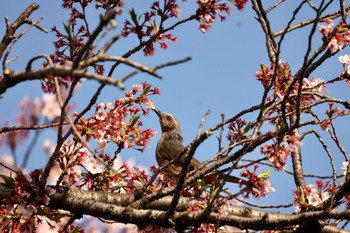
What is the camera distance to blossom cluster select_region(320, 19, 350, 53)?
13.6 feet

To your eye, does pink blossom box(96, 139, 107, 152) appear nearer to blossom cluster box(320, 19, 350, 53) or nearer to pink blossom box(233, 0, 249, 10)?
pink blossom box(233, 0, 249, 10)

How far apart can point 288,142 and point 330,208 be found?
0.64m

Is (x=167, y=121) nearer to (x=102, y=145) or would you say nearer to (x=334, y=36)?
(x=102, y=145)

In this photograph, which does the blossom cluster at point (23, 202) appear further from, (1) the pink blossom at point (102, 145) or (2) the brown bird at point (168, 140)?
(2) the brown bird at point (168, 140)

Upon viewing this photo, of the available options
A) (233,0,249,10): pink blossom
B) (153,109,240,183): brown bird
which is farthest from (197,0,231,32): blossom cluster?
(153,109,240,183): brown bird

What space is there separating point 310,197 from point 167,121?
4864mm

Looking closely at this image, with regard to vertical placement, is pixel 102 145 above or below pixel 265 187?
above

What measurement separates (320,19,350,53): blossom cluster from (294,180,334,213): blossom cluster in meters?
1.31

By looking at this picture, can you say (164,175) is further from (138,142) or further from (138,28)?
(138,28)

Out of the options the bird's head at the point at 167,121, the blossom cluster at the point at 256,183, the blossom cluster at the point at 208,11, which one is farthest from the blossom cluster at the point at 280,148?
the bird's head at the point at 167,121

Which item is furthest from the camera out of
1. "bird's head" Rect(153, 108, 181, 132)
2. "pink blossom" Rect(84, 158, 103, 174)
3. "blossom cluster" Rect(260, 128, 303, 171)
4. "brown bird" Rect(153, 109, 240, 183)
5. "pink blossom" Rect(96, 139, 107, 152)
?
"bird's head" Rect(153, 108, 181, 132)

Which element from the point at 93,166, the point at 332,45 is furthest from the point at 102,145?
the point at 332,45

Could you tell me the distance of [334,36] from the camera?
4164mm

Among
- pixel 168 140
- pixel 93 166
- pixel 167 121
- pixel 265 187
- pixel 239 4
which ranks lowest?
pixel 265 187
